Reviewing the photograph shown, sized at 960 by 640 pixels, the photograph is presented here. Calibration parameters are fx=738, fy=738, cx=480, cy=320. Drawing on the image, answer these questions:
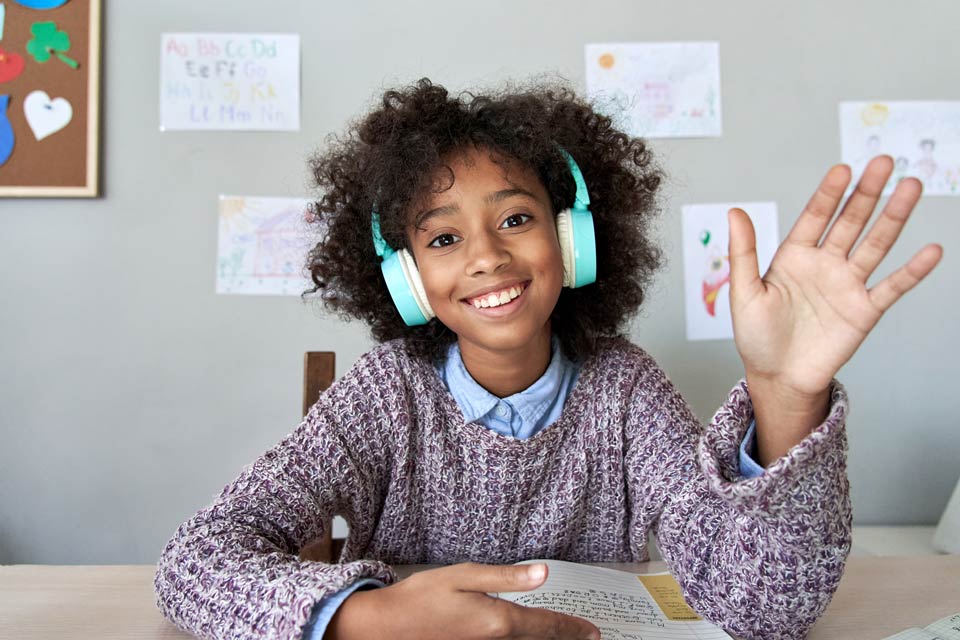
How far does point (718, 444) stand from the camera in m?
0.63

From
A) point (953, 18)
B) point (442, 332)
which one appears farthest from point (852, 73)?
point (442, 332)

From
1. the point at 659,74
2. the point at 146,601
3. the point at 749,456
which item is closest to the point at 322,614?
the point at 146,601

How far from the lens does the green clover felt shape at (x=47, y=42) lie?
1514 mm

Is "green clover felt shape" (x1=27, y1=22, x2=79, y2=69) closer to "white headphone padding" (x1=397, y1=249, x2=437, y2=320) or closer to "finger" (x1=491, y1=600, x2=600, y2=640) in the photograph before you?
"white headphone padding" (x1=397, y1=249, x2=437, y2=320)

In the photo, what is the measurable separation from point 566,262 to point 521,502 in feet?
1.01

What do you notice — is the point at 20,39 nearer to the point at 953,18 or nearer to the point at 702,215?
the point at 702,215

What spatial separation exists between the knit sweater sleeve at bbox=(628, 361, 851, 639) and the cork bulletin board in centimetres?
137

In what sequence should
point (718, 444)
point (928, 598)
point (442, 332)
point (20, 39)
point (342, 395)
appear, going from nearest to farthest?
point (718, 444) < point (928, 598) < point (342, 395) < point (442, 332) < point (20, 39)

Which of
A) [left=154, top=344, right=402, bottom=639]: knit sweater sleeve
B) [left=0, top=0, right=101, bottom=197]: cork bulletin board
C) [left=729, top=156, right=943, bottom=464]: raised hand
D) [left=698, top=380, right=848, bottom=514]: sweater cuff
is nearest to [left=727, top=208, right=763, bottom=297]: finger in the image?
[left=729, top=156, right=943, bottom=464]: raised hand

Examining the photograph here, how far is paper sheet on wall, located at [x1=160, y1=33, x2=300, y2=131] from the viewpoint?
154cm

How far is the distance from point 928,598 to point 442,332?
65 centimetres

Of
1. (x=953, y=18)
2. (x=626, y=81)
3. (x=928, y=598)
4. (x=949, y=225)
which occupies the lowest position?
(x=928, y=598)

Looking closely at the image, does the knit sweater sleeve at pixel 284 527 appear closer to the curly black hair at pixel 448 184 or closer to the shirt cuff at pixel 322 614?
the shirt cuff at pixel 322 614

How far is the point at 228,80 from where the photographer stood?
1.54 meters
